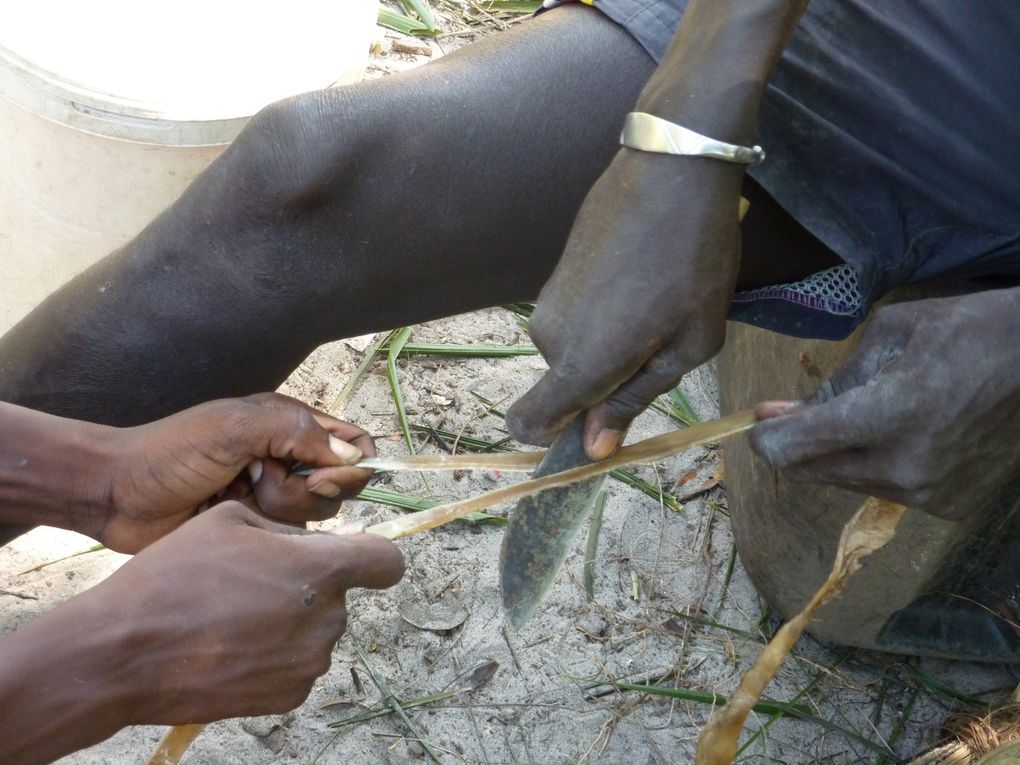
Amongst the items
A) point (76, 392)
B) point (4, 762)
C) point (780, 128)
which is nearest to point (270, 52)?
point (76, 392)

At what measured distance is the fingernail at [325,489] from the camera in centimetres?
139

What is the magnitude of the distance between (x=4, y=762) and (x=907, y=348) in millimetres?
935

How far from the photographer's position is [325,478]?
1387 millimetres

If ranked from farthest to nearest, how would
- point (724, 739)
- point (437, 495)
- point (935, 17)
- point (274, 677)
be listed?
1. point (437, 495)
2. point (724, 739)
3. point (935, 17)
4. point (274, 677)

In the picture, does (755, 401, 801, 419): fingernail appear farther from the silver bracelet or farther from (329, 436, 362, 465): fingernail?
(329, 436, 362, 465): fingernail

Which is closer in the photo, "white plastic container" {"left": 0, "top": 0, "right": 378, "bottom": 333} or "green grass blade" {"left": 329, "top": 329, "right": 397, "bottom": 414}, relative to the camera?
"white plastic container" {"left": 0, "top": 0, "right": 378, "bottom": 333}

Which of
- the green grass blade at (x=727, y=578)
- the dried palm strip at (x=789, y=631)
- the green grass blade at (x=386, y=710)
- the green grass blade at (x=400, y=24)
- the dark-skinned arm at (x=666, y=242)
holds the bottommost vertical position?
the green grass blade at (x=386, y=710)

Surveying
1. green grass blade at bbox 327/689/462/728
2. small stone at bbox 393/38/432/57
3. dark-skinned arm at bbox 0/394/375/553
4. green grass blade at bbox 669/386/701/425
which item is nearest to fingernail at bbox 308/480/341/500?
dark-skinned arm at bbox 0/394/375/553

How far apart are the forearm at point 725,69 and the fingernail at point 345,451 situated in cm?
55

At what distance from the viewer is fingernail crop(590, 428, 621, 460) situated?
123 centimetres

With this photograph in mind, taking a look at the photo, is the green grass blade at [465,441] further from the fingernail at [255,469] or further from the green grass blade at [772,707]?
the fingernail at [255,469]

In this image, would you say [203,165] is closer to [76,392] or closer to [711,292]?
[76,392]

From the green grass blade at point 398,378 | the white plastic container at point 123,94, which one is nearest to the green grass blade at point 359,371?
the green grass blade at point 398,378

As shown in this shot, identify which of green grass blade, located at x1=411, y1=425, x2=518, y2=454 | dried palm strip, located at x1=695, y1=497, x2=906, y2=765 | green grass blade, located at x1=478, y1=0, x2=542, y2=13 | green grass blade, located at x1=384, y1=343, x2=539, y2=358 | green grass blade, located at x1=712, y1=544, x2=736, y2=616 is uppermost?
green grass blade, located at x1=478, y1=0, x2=542, y2=13
